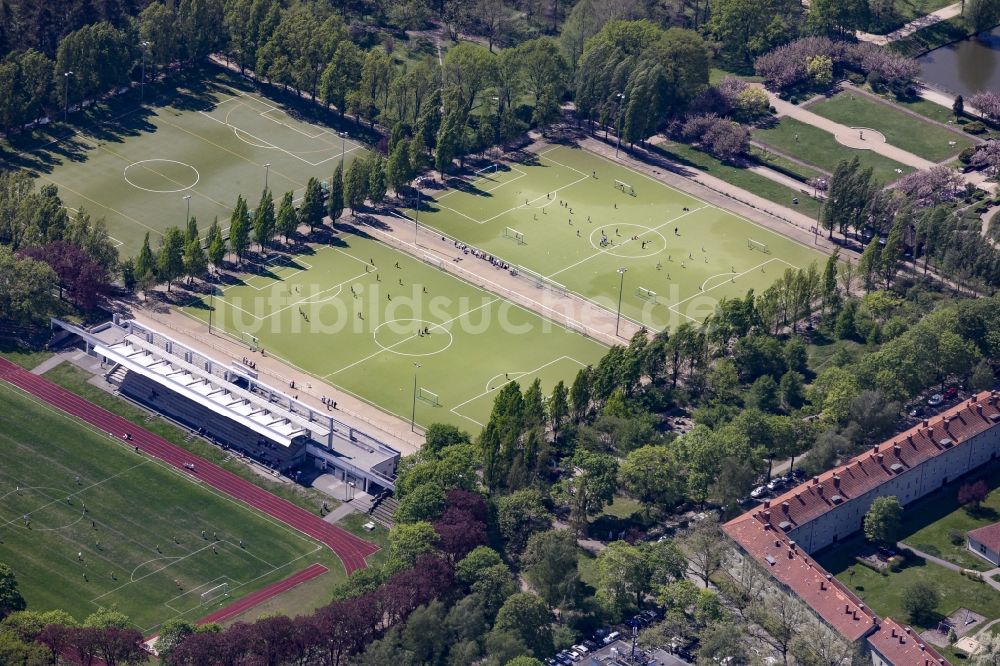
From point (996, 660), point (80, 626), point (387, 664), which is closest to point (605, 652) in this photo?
point (387, 664)

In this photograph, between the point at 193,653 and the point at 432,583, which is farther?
the point at 432,583

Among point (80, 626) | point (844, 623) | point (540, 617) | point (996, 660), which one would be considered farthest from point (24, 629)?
point (996, 660)

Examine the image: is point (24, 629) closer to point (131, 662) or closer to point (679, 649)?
point (131, 662)

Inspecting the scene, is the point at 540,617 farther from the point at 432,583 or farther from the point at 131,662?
the point at 131,662

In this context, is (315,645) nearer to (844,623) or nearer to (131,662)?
(131,662)
